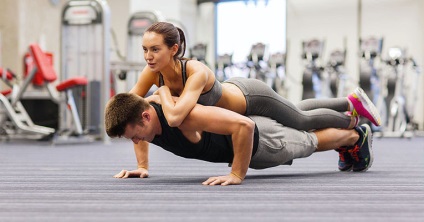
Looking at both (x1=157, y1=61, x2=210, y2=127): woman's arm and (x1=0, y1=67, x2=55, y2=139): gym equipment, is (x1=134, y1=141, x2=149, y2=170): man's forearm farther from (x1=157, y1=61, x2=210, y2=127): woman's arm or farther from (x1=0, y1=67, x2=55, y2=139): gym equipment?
(x1=0, y1=67, x2=55, y2=139): gym equipment

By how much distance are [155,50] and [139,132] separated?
0.32 meters

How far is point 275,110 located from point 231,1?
29.1ft

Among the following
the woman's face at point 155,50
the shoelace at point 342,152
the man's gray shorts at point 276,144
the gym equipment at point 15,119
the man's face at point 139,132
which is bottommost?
the gym equipment at point 15,119

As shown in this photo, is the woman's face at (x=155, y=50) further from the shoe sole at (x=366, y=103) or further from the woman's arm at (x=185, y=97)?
the shoe sole at (x=366, y=103)

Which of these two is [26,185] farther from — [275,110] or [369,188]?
[369,188]

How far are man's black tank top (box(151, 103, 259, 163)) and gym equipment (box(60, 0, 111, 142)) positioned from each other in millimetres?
4162

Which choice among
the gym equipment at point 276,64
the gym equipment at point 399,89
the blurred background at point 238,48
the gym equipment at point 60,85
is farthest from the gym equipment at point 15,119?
the gym equipment at point 399,89

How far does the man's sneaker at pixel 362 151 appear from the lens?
2833 millimetres

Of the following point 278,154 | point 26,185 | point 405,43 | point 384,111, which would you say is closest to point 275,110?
point 278,154

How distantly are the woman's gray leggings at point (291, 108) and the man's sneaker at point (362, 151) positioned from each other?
9cm

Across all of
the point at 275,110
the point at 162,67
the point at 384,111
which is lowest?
the point at 384,111

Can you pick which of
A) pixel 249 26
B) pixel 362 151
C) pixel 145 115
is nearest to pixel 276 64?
pixel 249 26

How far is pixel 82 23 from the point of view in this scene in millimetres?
6648

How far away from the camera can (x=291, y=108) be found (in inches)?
→ 104
